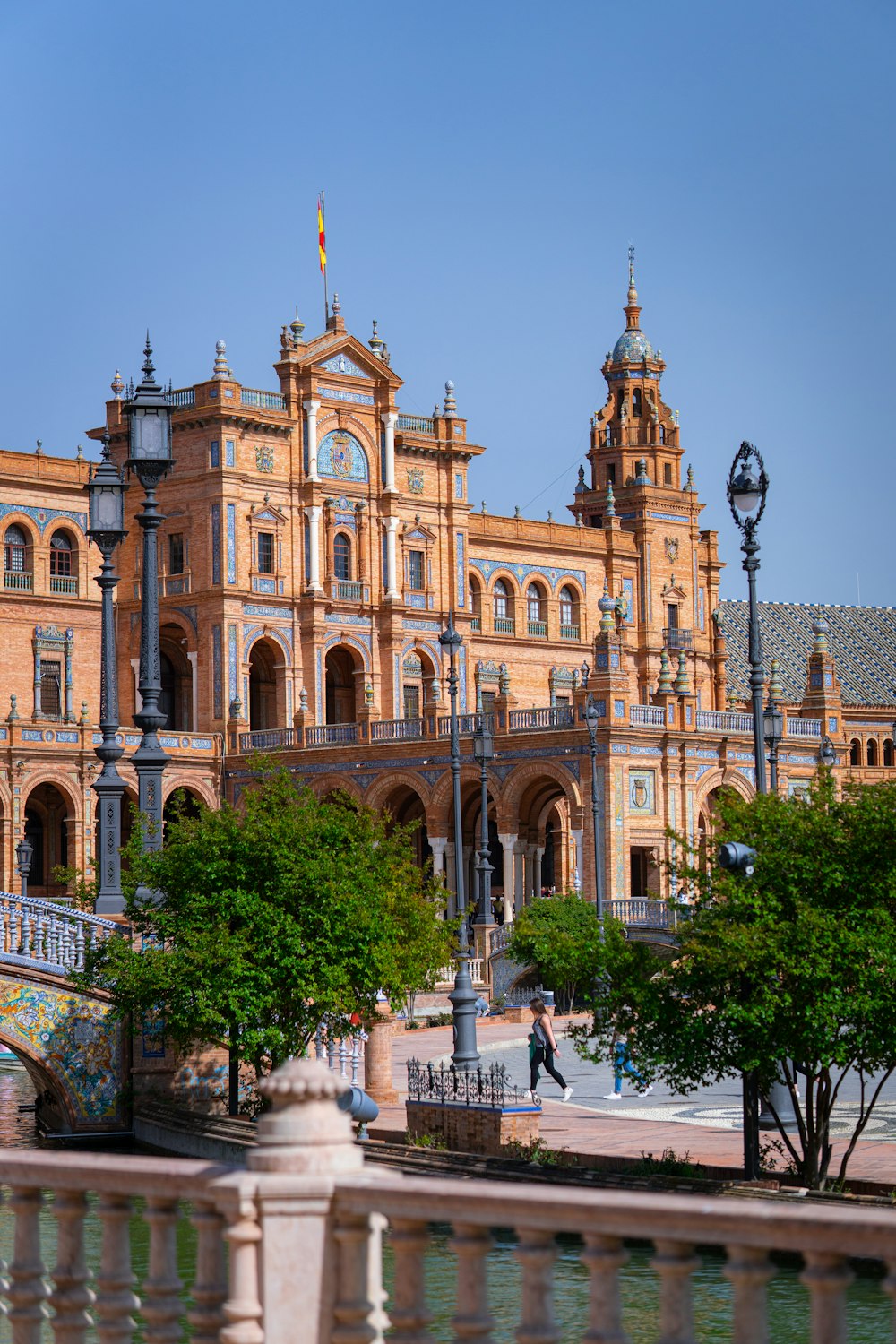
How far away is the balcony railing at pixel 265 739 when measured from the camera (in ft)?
204

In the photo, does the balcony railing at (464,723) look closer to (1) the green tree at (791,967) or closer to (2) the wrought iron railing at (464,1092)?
(2) the wrought iron railing at (464,1092)

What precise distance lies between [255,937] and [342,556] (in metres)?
44.6

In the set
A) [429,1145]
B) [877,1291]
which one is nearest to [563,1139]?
[429,1145]

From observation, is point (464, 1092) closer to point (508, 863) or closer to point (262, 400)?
point (508, 863)

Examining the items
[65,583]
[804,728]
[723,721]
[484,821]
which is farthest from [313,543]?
[484,821]

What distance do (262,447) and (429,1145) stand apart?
4547 centimetres

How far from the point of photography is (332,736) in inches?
2438

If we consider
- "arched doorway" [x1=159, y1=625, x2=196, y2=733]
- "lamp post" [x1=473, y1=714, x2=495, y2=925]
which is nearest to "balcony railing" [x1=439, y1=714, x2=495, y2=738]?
"lamp post" [x1=473, y1=714, x2=495, y2=925]

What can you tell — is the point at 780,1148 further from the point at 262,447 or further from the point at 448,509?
the point at 448,509

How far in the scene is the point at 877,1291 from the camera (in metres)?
14.7

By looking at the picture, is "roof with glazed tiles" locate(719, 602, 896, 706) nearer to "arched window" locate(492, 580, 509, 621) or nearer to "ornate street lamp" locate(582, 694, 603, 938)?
"arched window" locate(492, 580, 509, 621)

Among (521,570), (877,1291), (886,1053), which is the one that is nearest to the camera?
(877,1291)

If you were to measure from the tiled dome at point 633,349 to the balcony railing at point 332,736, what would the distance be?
25006 millimetres

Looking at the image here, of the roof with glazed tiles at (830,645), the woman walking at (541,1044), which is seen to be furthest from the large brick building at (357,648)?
the woman walking at (541,1044)
